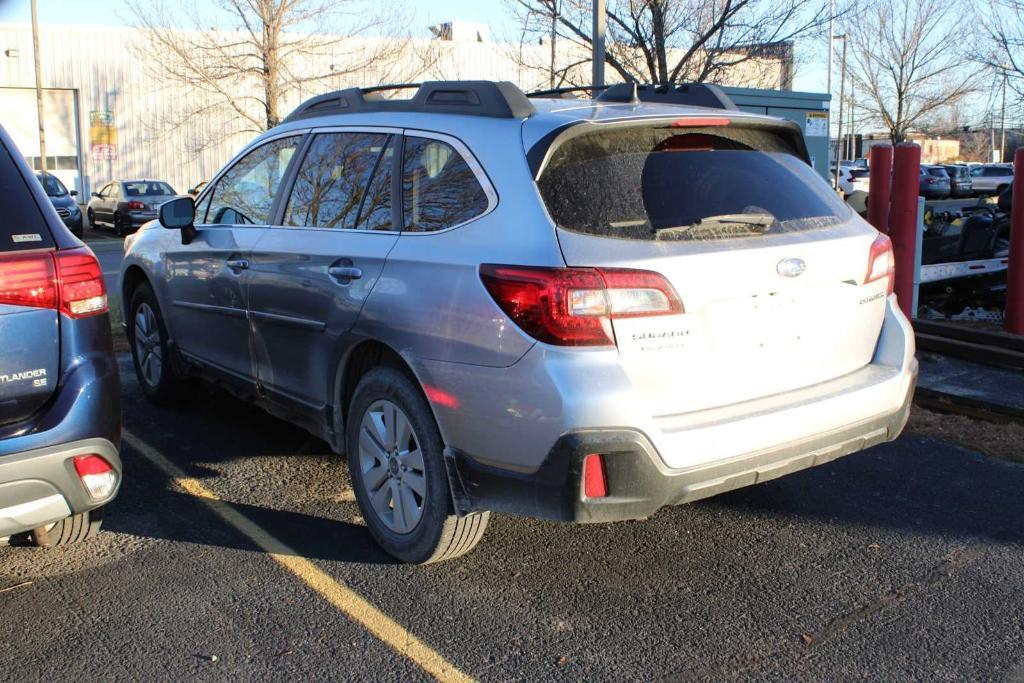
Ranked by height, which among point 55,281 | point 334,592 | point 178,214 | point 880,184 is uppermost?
point 880,184

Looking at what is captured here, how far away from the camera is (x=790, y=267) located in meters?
3.63

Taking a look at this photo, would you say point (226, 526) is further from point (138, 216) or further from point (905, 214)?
point (138, 216)

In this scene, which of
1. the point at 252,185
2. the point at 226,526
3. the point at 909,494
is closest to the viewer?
the point at 226,526

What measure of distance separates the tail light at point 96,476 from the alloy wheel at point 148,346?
9.08 ft

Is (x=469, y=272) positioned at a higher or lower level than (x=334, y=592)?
higher

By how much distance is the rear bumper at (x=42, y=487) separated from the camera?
→ 127 inches

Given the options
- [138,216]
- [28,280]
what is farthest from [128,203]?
[28,280]

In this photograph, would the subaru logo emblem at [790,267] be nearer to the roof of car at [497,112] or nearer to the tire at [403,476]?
the roof of car at [497,112]

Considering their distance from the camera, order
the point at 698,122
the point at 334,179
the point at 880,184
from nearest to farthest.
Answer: the point at 698,122
the point at 334,179
the point at 880,184

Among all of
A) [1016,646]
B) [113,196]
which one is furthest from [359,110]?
[113,196]

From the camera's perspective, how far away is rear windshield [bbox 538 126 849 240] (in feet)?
11.5

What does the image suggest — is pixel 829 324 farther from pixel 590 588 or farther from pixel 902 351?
pixel 590 588

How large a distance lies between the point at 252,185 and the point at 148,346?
1.67 meters

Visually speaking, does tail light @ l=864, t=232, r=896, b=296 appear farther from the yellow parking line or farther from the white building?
the white building
